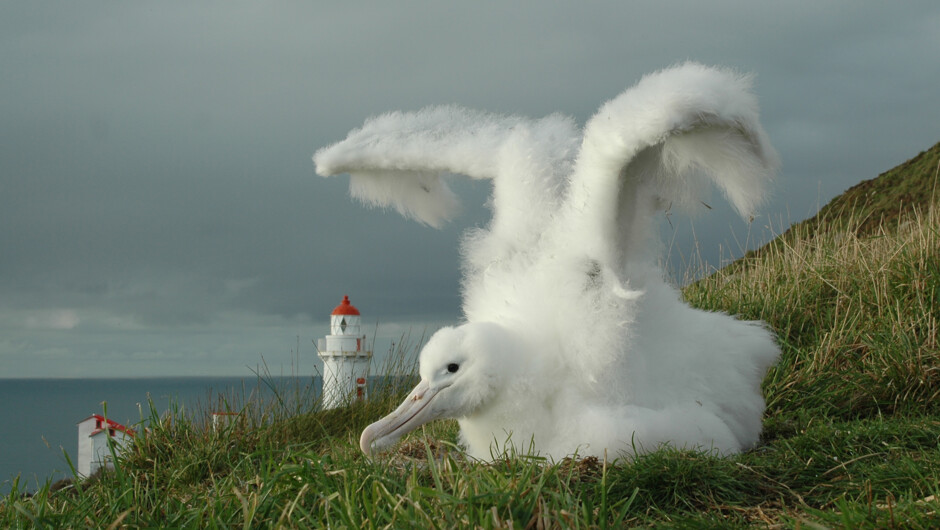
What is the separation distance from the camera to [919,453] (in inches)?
168

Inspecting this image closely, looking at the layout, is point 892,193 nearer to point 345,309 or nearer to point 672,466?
point 345,309

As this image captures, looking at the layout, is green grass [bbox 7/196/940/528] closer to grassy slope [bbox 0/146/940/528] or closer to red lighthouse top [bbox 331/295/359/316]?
grassy slope [bbox 0/146/940/528]

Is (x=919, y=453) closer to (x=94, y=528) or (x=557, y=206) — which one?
(x=557, y=206)

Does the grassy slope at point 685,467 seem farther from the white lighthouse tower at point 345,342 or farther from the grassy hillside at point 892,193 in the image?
the grassy hillside at point 892,193

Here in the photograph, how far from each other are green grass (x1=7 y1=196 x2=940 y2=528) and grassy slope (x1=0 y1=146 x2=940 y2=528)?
1 cm

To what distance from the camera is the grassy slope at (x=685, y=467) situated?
3.00 m

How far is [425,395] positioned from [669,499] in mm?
1412

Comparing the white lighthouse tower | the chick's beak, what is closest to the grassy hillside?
the white lighthouse tower

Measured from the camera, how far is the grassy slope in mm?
2998

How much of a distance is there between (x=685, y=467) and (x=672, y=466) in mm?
57

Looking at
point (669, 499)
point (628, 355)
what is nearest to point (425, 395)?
point (628, 355)

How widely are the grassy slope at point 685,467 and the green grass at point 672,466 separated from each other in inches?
0.5

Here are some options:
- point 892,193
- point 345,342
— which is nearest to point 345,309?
point 345,342

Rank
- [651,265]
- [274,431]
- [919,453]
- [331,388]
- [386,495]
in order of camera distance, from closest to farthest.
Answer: [386,495]
[919,453]
[651,265]
[274,431]
[331,388]
